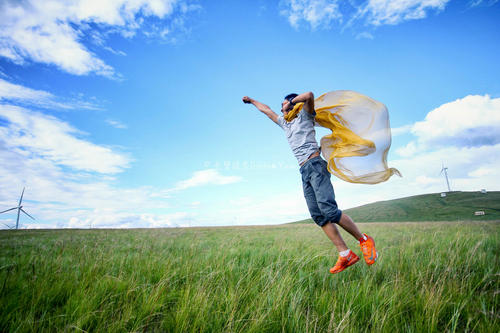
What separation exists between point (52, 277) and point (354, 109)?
5478 millimetres

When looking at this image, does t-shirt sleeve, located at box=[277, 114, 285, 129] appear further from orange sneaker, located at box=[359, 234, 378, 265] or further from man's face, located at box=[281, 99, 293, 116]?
orange sneaker, located at box=[359, 234, 378, 265]

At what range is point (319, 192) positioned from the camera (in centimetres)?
A: 369

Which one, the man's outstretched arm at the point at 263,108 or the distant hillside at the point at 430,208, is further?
the distant hillside at the point at 430,208

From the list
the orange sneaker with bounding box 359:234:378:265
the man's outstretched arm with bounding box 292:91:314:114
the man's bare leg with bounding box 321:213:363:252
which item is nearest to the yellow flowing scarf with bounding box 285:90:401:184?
the man's outstretched arm with bounding box 292:91:314:114

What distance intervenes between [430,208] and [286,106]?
8161cm

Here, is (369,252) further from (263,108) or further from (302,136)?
(263,108)

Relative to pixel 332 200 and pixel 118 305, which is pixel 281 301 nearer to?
pixel 118 305

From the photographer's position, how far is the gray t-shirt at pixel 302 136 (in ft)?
13.3

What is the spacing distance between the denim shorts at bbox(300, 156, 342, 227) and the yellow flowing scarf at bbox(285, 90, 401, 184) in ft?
1.67

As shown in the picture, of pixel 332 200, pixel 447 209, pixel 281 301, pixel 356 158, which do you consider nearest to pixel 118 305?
pixel 281 301

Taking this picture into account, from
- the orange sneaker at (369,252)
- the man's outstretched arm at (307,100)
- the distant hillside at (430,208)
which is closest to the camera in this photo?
the orange sneaker at (369,252)

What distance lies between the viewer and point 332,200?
3631 mm

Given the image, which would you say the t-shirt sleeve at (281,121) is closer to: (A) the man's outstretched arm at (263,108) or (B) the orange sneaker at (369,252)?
(A) the man's outstretched arm at (263,108)

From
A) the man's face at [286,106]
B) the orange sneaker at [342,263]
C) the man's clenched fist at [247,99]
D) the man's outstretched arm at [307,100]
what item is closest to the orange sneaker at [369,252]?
the orange sneaker at [342,263]
